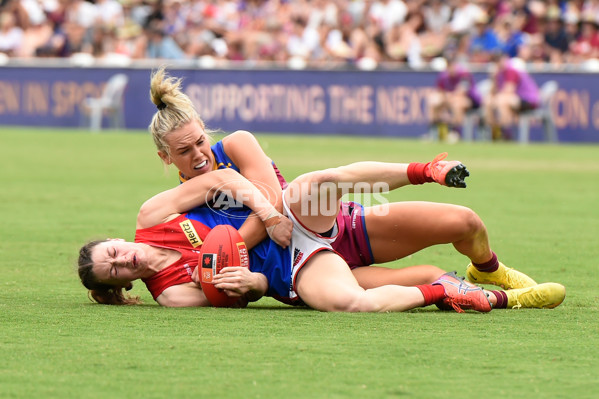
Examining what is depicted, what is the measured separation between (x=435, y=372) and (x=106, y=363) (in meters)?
1.34

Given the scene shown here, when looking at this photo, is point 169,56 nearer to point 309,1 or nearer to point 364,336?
point 309,1

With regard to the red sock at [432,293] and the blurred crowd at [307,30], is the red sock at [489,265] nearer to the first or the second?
the red sock at [432,293]

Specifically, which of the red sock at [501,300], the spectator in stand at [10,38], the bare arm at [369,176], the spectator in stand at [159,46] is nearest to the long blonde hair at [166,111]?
the bare arm at [369,176]

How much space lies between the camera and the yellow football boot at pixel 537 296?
587 cm

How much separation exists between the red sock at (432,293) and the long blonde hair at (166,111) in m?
1.60

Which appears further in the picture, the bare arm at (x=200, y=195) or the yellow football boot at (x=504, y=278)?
the yellow football boot at (x=504, y=278)

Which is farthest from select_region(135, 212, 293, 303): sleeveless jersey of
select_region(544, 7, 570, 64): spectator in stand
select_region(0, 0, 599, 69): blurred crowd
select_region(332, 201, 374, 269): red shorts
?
select_region(544, 7, 570, 64): spectator in stand

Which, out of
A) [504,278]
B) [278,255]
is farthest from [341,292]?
[504,278]

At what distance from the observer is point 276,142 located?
20906 mm

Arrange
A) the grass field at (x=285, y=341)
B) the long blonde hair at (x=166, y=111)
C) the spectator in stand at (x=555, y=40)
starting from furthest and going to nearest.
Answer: the spectator in stand at (x=555, y=40) < the long blonde hair at (x=166, y=111) < the grass field at (x=285, y=341)

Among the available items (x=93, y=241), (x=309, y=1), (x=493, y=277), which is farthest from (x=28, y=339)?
Result: (x=309, y=1)

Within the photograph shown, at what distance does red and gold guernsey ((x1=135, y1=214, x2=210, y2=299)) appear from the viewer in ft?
20.1

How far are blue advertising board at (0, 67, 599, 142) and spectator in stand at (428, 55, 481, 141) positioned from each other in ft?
1.84

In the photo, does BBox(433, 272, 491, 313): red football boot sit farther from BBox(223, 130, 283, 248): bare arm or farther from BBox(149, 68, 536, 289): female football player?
BBox(223, 130, 283, 248): bare arm
